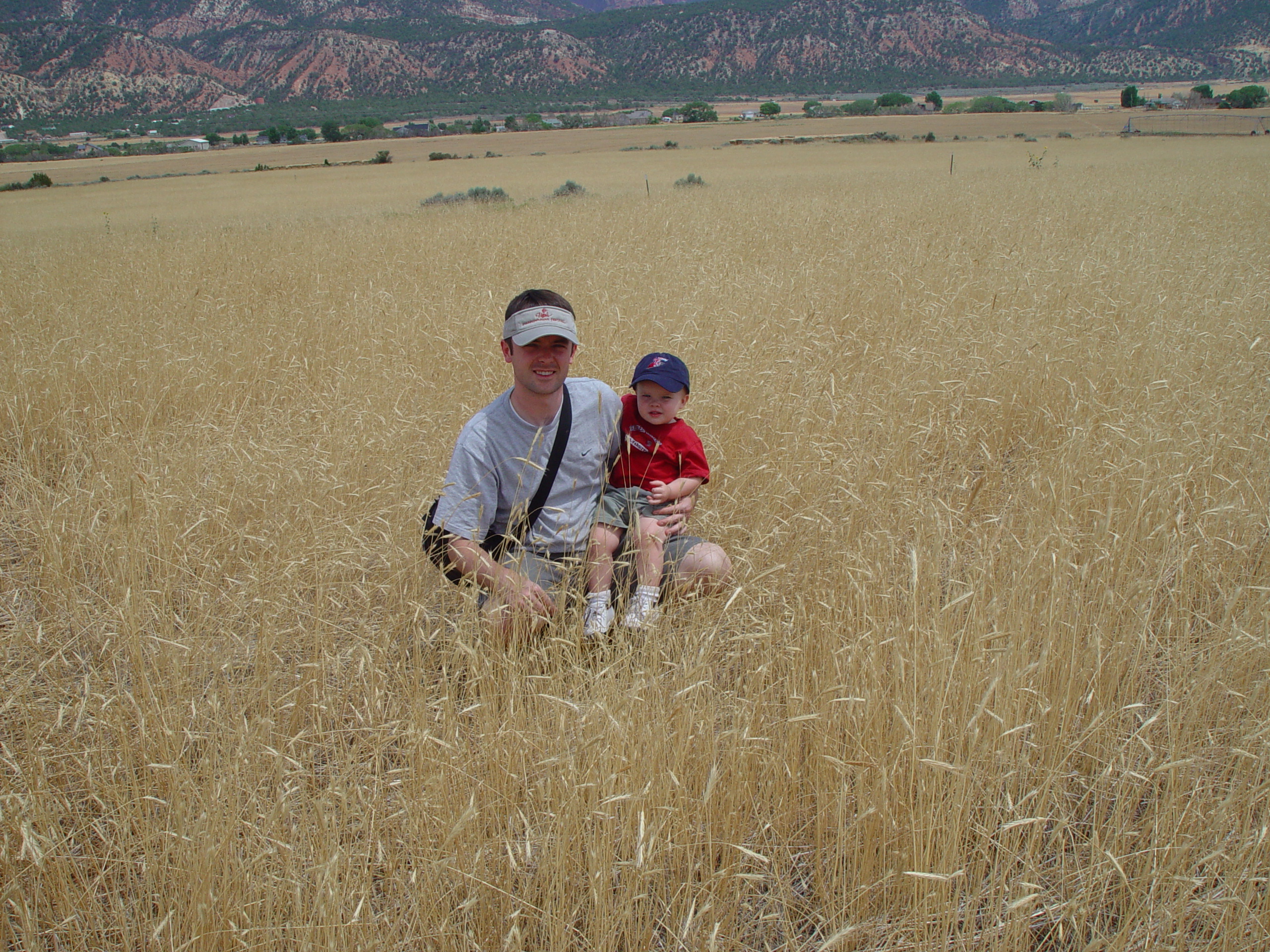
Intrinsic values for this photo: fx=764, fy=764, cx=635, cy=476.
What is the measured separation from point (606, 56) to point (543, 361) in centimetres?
19441

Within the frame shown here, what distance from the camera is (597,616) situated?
2520 millimetres

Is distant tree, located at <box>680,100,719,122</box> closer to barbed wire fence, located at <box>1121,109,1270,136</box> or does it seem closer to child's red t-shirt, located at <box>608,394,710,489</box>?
barbed wire fence, located at <box>1121,109,1270,136</box>

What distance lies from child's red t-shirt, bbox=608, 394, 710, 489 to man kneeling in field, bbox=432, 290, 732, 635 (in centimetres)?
7

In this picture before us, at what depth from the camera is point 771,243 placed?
9930 mm

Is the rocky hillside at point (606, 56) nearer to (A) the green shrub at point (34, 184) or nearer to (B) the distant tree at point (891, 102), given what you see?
(B) the distant tree at point (891, 102)

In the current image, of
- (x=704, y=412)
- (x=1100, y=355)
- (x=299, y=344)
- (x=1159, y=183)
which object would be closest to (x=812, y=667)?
(x=704, y=412)

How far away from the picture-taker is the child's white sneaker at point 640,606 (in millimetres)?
2402

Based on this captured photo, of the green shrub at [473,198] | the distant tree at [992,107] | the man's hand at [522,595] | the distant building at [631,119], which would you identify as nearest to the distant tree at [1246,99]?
the distant tree at [992,107]

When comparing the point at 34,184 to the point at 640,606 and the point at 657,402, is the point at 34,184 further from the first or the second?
the point at 640,606

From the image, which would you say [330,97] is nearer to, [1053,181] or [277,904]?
[1053,181]

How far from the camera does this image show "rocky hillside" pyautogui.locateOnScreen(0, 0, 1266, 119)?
141250 mm

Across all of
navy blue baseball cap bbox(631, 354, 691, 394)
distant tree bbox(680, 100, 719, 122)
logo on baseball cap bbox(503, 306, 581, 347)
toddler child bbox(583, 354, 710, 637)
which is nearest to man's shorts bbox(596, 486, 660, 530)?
toddler child bbox(583, 354, 710, 637)

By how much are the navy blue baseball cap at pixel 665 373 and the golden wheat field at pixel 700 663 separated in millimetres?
488

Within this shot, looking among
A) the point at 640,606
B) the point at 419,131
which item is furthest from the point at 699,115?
the point at 640,606
